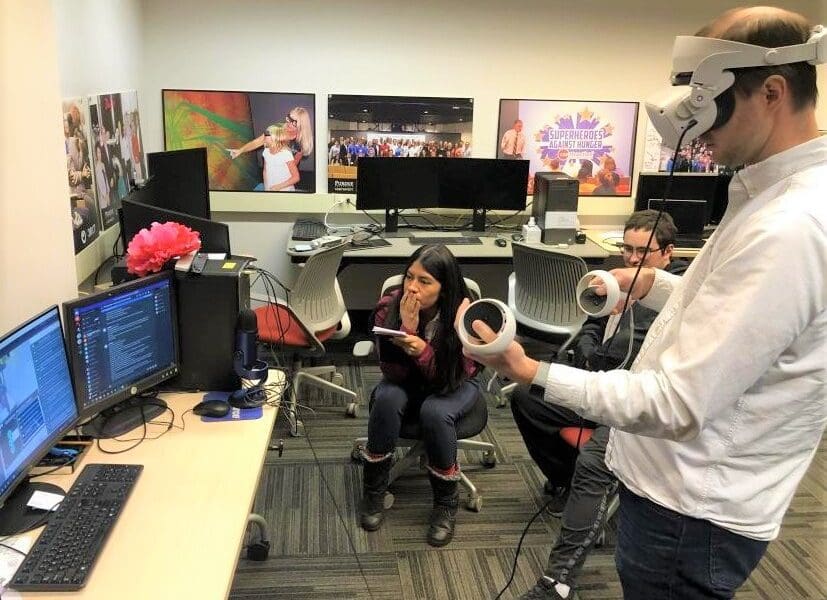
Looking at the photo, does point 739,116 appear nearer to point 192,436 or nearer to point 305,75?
point 192,436

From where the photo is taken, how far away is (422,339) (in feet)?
8.36

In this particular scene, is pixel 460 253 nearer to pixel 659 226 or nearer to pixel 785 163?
pixel 659 226

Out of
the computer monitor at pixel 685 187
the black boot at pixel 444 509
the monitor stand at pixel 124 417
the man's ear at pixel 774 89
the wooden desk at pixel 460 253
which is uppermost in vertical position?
the man's ear at pixel 774 89

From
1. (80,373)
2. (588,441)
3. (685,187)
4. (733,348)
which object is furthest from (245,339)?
(685,187)

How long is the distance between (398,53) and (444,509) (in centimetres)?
Result: 292

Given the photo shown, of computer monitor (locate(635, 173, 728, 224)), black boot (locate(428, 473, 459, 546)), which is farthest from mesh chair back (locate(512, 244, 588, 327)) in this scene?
computer monitor (locate(635, 173, 728, 224))

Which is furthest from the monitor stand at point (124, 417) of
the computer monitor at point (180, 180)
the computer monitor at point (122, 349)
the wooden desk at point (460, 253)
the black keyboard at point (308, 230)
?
the black keyboard at point (308, 230)

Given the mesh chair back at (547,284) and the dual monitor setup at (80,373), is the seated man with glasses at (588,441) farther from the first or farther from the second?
the dual monitor setup at (80,373)

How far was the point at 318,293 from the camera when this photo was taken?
130 inches

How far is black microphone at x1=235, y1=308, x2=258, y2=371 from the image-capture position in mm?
2041

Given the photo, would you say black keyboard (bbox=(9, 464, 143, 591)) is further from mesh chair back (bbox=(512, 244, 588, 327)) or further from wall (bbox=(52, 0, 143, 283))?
mesh chair back (bbox=(512, 244, 588, 327))

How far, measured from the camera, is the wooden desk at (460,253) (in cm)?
381

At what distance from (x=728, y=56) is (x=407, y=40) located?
3510mm

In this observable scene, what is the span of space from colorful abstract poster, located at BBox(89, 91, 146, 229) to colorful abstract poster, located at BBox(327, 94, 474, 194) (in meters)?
1.22
